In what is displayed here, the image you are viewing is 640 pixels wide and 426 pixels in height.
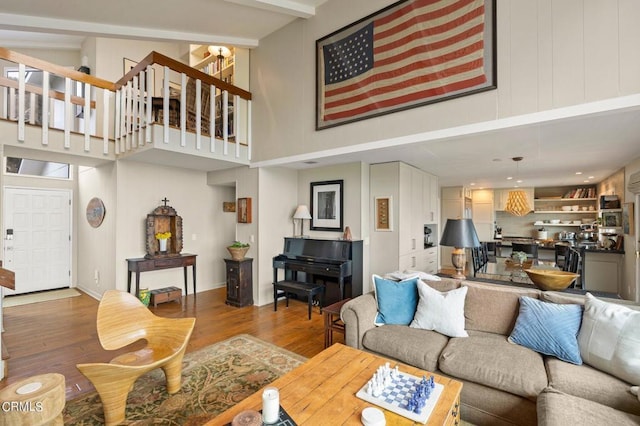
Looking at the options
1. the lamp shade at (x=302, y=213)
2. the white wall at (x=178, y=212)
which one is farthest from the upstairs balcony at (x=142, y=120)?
the lamp shade at (x=302, y=213)

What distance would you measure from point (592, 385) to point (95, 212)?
686cm

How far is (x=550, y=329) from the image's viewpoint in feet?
7.20

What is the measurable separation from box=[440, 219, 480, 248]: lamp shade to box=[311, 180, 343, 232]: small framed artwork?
7.13ft

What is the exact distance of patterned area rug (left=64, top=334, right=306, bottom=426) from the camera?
2184 mm

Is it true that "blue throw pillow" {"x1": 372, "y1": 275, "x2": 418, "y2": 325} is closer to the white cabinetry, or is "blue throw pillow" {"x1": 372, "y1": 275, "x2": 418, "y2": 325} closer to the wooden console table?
the white cabinetry

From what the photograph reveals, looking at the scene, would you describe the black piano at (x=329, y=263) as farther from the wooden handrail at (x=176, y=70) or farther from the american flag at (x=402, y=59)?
the wooden handrail at (x=176, y=70)

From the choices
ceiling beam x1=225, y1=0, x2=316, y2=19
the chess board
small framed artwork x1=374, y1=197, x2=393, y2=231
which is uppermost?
ceiling beam x1=225, y1=0, x2=316, y2=19

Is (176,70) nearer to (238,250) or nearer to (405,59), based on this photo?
(238,250)

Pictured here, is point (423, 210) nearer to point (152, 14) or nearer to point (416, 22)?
point (416, 22)

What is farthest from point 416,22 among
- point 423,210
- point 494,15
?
point 423,210

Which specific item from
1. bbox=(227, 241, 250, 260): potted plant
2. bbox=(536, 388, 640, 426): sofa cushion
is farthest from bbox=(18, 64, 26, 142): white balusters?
bbox=(536, 388, 640, 426): sofa cushion

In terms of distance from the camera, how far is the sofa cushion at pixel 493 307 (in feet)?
8.41

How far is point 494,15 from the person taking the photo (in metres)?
2.87

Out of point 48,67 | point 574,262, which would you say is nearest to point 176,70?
point 48,67
